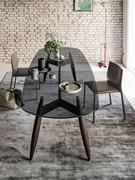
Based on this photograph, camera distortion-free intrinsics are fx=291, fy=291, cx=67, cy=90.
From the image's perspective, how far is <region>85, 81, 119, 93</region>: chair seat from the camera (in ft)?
12.0

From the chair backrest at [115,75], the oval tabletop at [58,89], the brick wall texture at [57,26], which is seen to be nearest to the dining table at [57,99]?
the oval tabletop at [58,89]

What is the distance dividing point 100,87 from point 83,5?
147 inches

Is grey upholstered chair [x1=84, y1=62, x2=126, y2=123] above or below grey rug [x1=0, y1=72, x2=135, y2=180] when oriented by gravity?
above

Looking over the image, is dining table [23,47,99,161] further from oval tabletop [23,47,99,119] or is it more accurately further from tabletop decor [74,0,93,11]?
tabletop decor [74,0,93,11]

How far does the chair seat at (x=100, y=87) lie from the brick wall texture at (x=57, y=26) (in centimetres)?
341

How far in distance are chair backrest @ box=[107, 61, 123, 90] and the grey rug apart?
427 mm

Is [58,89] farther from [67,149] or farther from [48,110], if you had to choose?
[67,149]

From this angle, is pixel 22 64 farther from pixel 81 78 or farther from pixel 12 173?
pixel 12 173

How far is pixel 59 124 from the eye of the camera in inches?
146

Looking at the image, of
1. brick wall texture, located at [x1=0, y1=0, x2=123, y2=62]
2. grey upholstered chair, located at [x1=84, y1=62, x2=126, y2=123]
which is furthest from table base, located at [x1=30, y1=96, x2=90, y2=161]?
brick wall texture, located at [x1=0, y1=0, x2=123, y2=62]

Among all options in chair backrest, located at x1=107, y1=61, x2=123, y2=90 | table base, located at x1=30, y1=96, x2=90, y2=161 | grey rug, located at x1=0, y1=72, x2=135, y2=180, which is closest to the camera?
grey rug, located at x1=0, y1=72, x2=135, y2=180

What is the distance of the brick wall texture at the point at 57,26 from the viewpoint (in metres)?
7.01

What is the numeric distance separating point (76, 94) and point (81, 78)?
0.86 metres

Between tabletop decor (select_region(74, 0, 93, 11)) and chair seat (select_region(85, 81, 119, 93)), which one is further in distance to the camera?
tabletop decor (select_region(74, 0, 93, 11))
